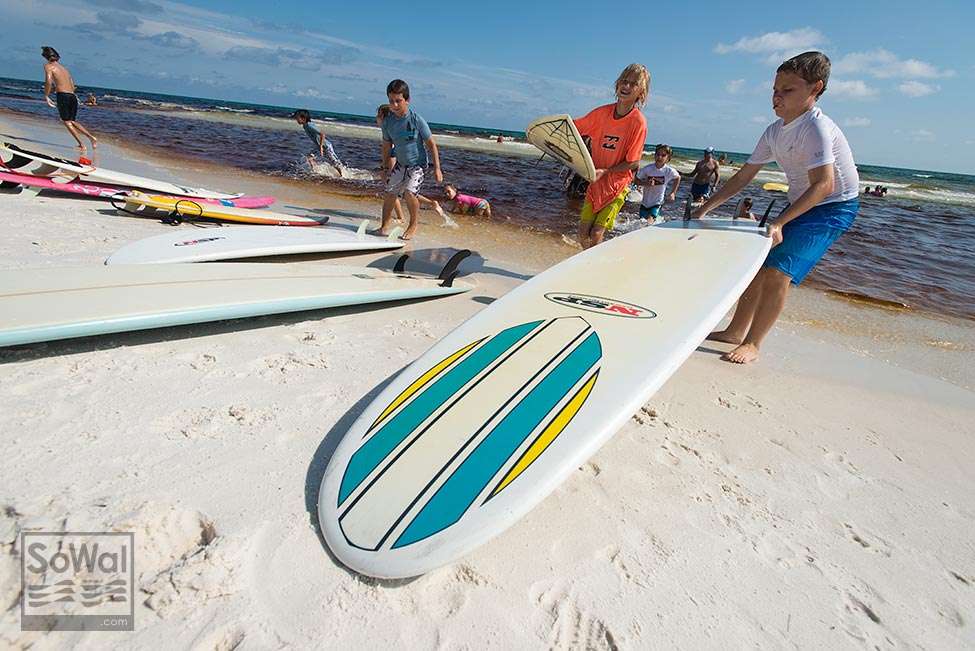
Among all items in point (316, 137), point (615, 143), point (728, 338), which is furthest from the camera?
point (316, 137)

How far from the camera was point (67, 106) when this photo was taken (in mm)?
8883

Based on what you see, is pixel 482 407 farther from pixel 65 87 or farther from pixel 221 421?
pixel 65 87

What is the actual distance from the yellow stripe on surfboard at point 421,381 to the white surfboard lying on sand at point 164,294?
130 cm

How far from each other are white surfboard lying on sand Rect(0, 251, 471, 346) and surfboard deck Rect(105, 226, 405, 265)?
0.39 m

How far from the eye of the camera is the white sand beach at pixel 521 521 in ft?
4.58

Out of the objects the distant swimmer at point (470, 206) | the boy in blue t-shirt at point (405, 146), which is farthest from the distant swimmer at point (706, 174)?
the boy in blue t-shirt at point (405, 146)

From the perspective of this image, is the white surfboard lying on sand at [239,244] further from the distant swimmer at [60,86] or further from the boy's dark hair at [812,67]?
the distant swimmer at [60,86]

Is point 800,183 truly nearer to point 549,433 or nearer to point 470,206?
point 549,433

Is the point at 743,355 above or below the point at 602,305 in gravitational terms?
below

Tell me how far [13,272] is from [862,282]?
8147mm

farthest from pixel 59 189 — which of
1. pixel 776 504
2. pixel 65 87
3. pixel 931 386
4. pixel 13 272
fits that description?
pixel 931 386

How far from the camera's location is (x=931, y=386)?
340 cm

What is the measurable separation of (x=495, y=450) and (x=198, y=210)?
5075 millimetres

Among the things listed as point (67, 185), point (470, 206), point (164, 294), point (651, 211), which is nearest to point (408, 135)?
point (164, 294)
